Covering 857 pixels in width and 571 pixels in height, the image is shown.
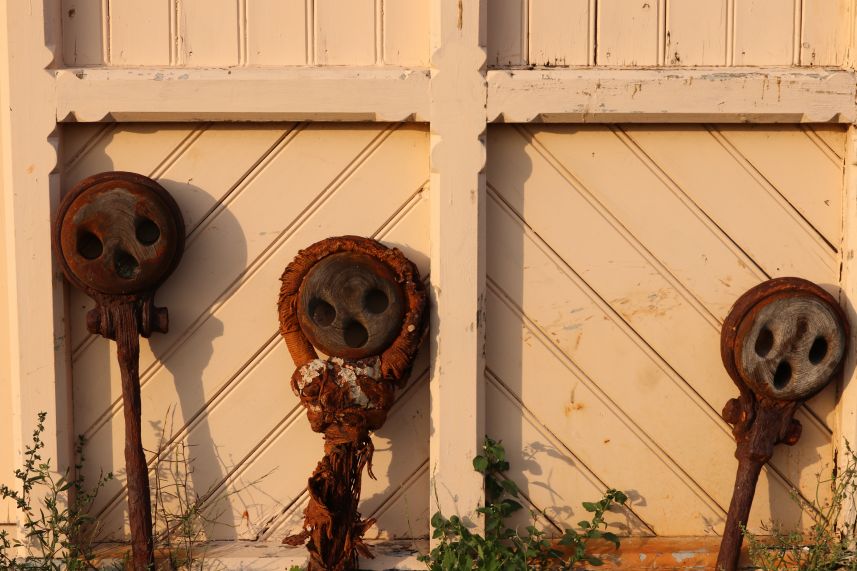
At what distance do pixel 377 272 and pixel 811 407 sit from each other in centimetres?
158

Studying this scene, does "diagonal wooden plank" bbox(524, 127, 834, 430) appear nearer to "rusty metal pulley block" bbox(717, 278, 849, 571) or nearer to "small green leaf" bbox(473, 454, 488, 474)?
"rusty metal pulley block" bbox(717, 278, 849, 571)

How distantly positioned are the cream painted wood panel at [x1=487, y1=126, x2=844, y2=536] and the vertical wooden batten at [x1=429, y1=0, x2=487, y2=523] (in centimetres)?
13

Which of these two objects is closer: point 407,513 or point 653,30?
point 653,30

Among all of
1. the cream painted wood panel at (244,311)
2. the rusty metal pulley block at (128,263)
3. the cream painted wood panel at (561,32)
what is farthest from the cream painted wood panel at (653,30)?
the rusty metal pulley block at (128,263)

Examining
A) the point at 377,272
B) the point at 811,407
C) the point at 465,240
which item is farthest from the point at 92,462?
the point at 811,407

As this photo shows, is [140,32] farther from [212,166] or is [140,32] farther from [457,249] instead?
[457,249]

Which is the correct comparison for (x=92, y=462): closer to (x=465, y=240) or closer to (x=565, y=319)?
(x=465, y=240)

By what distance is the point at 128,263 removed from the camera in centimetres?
323

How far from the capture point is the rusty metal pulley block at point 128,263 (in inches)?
124

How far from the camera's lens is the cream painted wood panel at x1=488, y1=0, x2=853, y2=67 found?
327 centimetres

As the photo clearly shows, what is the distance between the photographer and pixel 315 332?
3178mm

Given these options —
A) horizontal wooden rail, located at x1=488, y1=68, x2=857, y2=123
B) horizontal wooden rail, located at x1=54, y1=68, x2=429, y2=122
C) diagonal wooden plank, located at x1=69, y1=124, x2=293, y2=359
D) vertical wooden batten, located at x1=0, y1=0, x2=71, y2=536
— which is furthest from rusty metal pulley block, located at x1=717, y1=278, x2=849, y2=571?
A: vertical wooden batten, located at x1=0, y1=0, x2=71, y2=536

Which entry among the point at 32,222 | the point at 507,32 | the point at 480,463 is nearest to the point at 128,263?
the point at 32,222

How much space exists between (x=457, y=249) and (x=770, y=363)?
1.08m
